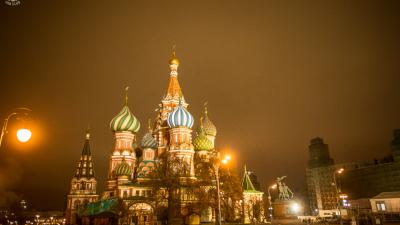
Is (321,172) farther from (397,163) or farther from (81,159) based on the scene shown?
(81,159)

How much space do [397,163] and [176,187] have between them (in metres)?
94.4

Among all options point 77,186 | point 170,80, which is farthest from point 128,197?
point 77,186

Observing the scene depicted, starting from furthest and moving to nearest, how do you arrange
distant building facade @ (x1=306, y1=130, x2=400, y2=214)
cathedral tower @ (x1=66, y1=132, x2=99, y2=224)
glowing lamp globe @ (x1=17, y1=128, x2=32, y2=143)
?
1. distant building facade @ (x1=306, y1=130, x2=400, y2=214)
2. cathedral tower @ (x1=66, y1=132, x2=99, y2=224)
3. glowing lamp globe @ (x1=17, y1=128, x2=32, y2=143)

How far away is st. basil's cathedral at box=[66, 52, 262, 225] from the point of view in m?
46.8

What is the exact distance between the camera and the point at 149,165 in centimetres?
5638

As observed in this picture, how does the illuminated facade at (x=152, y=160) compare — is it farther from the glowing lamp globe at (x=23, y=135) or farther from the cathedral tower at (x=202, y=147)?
the glowing lamp globe at (x=23, y=135)

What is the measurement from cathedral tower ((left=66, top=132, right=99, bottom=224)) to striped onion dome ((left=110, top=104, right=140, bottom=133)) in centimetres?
Result: 2324

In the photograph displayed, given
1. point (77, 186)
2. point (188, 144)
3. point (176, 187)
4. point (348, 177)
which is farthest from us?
point (348, 177)

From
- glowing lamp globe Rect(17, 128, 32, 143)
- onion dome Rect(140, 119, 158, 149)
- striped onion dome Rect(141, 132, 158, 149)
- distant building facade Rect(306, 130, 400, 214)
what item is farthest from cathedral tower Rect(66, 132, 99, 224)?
glowing lamp globe Rect(17, 128, 32, 143)

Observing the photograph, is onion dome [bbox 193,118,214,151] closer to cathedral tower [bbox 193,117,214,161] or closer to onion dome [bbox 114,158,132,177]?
cathedral tower [bbox 193,117,214,161]

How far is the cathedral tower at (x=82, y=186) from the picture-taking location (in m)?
72.9

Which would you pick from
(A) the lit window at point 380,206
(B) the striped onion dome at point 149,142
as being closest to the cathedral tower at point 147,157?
(B) the striped onion dome at point 149,142

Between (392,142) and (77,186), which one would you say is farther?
(392,142)

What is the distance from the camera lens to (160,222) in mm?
45500
